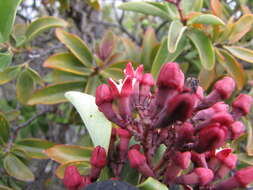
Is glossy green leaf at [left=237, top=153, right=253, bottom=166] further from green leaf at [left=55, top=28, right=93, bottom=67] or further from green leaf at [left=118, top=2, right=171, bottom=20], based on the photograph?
green leaf at [left=55, top=28, right=93, bottom=67]

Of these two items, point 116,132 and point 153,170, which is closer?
point 153,170

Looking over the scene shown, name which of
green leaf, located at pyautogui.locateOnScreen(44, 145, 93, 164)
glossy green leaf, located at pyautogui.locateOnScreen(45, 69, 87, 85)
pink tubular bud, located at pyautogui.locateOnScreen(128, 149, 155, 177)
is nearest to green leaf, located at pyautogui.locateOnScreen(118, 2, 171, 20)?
glossy green leaf, located at pyautogui.locateOnScreen(45, 69, 87, 85)

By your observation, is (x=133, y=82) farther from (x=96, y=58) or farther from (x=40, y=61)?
(x=40, y=61)

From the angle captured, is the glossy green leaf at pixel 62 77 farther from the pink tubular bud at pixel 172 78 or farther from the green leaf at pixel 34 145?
the pink tubular bud at pixel 172 78

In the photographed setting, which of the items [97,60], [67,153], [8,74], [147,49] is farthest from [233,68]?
[8,74]

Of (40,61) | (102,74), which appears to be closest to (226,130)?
(102,74)

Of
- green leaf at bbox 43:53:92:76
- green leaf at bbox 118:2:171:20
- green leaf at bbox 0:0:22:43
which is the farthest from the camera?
green leaf at bbox 43:53:92:76
